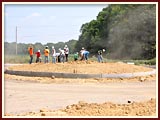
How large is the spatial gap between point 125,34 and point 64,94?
30.2 meters

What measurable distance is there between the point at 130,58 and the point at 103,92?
95.5 feet

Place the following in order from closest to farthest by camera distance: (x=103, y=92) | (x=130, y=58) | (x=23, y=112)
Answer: (x=23, y=112), (x=103, y=92), (x=130, y=58)

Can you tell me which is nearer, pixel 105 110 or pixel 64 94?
pixel 105 110

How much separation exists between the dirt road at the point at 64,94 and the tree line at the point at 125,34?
19776mm

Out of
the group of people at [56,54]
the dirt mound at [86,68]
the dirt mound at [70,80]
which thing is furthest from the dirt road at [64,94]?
the group of people at [56,54]

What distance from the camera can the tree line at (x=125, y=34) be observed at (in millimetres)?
38844

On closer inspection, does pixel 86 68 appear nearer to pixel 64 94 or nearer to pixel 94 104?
pixel 64 94

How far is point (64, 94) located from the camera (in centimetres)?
1333

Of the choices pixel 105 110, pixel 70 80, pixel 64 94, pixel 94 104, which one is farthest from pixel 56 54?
pixel 105 110

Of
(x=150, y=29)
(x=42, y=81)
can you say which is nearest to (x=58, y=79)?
(x=42, y=81)

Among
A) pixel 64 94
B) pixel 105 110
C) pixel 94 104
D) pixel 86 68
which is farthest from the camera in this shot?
pixel 86 68

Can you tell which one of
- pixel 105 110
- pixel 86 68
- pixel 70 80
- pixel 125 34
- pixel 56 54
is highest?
pixel 125 34

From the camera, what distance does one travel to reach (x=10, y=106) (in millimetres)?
10836

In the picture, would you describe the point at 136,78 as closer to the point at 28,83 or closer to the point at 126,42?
the point at 28,83
